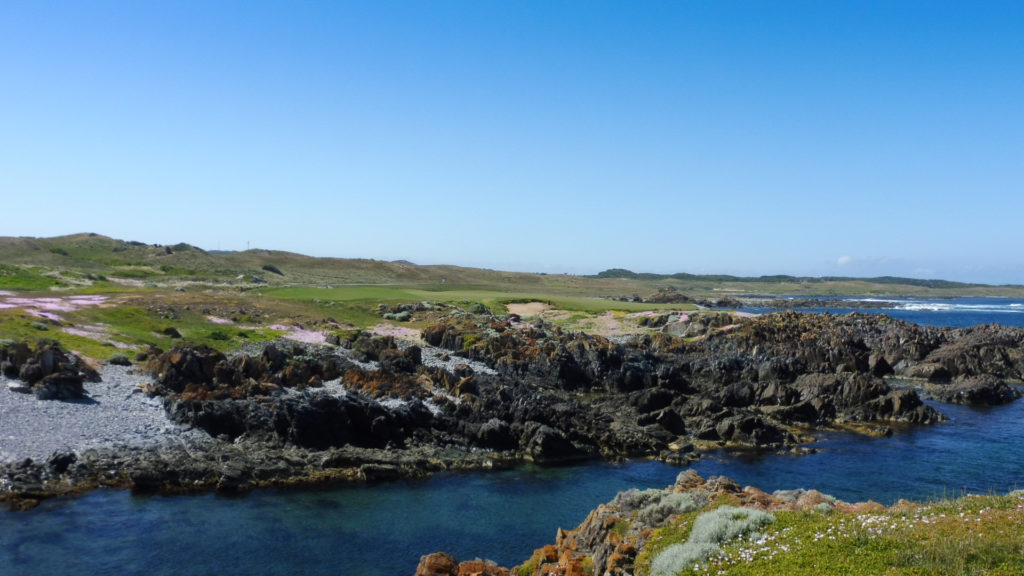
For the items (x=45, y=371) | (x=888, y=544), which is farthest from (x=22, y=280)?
(x=888, y=544)

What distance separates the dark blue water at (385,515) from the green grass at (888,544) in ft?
31.8

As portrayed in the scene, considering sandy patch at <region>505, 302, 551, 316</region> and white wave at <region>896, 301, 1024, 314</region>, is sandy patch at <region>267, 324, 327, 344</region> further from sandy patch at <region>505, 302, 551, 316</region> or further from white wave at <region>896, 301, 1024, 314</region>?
white wave at <region>896, 301, 1024, 314</region>

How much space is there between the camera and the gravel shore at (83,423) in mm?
25500

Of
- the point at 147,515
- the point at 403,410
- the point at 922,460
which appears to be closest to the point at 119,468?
the point at 147,515

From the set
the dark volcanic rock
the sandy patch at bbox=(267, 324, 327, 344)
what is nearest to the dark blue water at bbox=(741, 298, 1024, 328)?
the dark volcanic rock

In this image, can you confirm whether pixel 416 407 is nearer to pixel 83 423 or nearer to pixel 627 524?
pixel 83 423

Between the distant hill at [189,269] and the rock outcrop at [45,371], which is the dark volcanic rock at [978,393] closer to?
the rock outcrop at [45,371]

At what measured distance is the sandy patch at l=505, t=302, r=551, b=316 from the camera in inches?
3209

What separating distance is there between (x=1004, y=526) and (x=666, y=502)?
24.5 ft

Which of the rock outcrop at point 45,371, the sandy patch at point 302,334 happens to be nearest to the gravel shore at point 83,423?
the rock outcrop at point 45,371

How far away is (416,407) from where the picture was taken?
3284 centimetres

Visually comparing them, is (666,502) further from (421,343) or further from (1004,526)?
(421,343)

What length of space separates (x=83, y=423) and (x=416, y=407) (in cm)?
1388

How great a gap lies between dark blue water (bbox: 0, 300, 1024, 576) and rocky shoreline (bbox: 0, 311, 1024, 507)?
A: 1.49m
